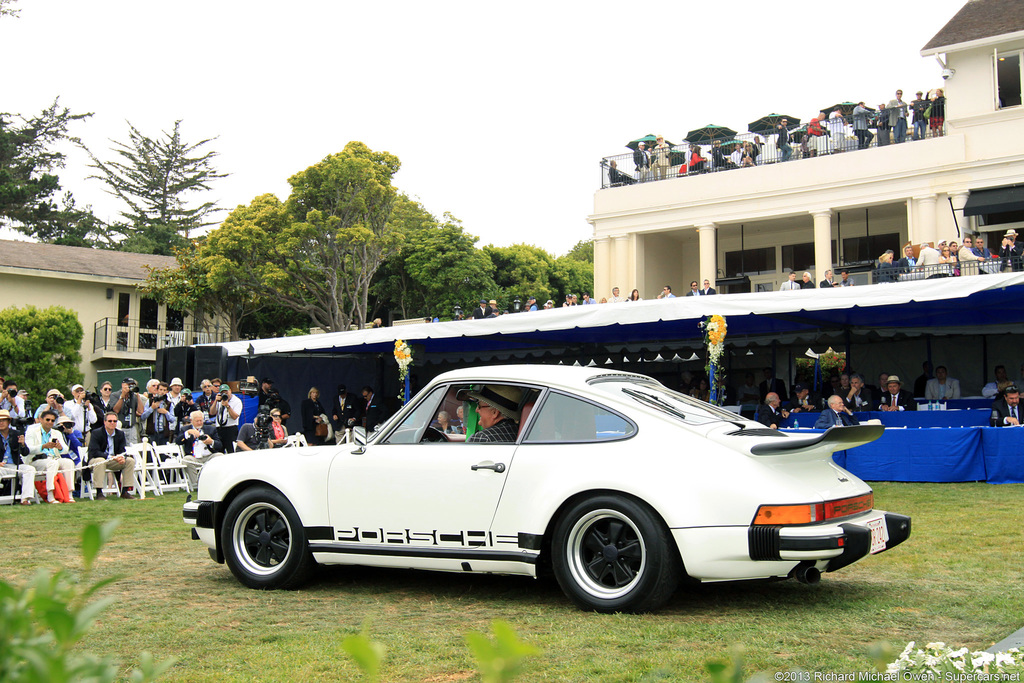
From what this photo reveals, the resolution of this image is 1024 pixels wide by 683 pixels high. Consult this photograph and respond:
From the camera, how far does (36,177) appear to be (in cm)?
5119

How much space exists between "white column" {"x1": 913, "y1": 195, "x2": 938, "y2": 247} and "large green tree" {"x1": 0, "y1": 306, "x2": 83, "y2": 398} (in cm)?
2881

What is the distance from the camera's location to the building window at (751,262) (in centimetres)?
3200

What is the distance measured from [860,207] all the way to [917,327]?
9.96 meters

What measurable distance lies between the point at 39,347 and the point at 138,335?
7.95m

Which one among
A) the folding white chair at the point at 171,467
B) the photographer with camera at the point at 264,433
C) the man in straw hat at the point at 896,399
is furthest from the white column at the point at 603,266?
the photographer with camera at the point at 264,433

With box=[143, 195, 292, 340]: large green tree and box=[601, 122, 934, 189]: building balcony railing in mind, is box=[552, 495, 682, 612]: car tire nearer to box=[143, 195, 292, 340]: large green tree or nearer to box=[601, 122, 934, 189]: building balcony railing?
box=[601, 122, 934, 189]: building balcony railing

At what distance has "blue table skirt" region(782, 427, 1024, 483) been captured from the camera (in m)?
12.5

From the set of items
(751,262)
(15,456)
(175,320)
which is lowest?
(15,456)

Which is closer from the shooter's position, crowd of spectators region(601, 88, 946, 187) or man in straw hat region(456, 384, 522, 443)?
man in straw hat region(456, 384, 522, 443)

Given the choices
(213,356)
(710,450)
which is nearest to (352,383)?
(213,356)

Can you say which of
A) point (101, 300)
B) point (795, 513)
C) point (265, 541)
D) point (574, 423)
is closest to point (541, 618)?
point (574, 423)

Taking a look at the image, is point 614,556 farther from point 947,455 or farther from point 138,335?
point 138,335

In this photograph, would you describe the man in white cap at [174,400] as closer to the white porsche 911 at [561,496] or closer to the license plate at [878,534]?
the white porsche 911 at [561,496]

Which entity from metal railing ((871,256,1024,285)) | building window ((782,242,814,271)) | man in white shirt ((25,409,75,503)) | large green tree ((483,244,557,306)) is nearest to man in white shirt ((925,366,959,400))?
metal railing ((871,256,1024,285))
